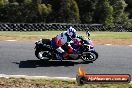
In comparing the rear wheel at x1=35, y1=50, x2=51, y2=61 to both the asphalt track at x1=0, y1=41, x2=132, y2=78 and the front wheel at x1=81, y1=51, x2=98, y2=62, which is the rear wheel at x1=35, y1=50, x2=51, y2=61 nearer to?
the asphalt track at x1=0, y1=41, x2=132, y2=78

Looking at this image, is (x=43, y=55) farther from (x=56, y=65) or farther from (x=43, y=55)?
(x=56, y=65)

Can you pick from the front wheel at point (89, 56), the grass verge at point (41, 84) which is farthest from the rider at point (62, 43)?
the grass verge at point (41, 84)

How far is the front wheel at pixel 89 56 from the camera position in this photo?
14.9m

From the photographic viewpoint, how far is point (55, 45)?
14984 millimetres

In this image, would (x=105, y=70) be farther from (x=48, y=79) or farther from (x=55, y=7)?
(x=55, y=7)

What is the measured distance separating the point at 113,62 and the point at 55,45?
7.67 ft

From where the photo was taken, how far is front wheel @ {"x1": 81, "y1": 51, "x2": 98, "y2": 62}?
14.9m

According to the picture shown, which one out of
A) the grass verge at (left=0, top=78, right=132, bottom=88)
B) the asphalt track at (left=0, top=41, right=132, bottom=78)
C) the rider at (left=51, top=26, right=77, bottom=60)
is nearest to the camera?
the grass verge at (left=0, top=78, right=132, bottom=88)

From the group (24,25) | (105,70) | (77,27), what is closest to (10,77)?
(105,70)

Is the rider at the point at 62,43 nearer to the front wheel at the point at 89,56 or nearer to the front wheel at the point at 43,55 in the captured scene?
the front wheel at the point at 43,55

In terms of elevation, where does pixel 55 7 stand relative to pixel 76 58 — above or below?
below

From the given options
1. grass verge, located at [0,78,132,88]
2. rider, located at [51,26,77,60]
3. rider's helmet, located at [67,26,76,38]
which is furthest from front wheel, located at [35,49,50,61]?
grass verge, located at [0,78,132,88]

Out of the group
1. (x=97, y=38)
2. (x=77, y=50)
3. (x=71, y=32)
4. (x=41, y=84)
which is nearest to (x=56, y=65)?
(x=77, y=50)

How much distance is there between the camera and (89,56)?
14.9m
